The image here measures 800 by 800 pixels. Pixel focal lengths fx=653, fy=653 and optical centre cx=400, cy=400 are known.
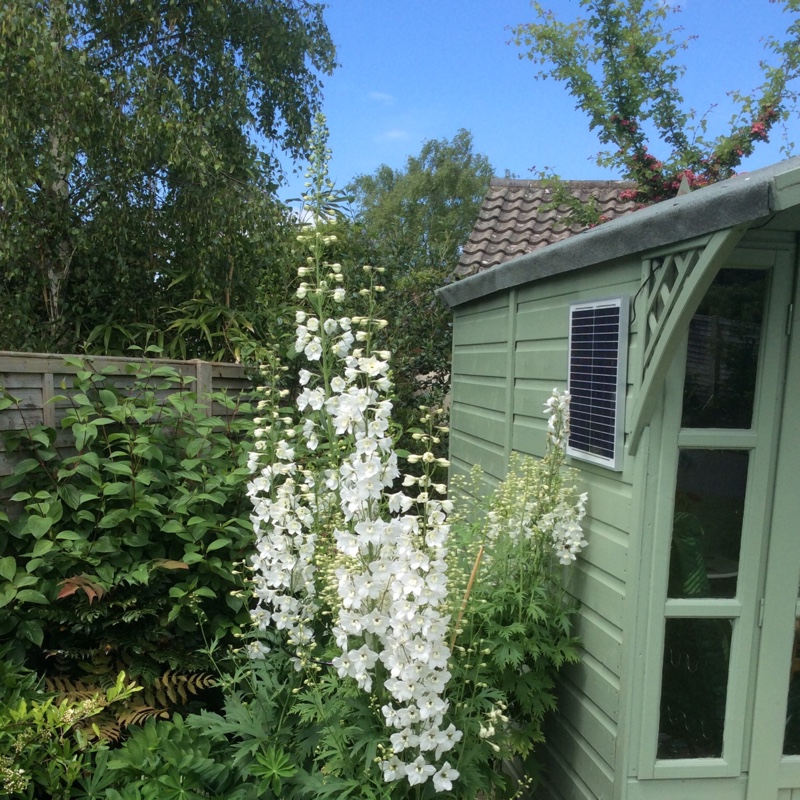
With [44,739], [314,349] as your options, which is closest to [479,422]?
[314,349]

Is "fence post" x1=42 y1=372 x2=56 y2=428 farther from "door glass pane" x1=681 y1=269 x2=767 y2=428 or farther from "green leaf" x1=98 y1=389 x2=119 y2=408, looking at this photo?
"door glass pane" x1=681 y1=269 x2=767 y2=428

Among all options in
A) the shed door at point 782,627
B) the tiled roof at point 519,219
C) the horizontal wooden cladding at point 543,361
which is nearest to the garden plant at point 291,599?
the horizontal wooden cladding at point 543,361

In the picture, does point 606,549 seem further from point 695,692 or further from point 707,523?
point 695,692

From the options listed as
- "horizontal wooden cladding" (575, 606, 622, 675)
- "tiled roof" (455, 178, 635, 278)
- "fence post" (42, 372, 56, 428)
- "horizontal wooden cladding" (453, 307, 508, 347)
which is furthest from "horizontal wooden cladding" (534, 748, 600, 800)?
"tiled roof" (455, 178, 635, 278)

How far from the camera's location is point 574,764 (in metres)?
2.55

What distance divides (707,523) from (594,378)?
0.63 meters

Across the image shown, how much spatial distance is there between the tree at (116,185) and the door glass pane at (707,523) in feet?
12.3

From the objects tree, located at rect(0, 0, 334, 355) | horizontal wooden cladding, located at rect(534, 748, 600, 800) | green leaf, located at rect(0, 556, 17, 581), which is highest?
tree, located at rect(0, 0, 334, 355)

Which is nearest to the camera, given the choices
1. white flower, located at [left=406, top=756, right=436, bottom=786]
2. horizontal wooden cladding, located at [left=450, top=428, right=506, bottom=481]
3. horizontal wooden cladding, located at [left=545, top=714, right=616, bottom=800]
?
white flower, located at [left=406, top=756, right=436, bottom=786]

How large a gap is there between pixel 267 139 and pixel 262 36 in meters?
1.10

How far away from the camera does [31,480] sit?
3.02 m

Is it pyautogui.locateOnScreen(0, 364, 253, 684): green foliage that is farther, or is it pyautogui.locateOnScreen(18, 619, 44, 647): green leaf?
pyautogui.locateOnScreen(0, 364, 253, 684): green foliage

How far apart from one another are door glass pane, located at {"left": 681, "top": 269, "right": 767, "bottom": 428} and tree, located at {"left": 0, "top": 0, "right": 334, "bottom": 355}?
12.2 feet

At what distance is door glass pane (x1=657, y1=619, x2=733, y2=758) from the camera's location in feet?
7.14
